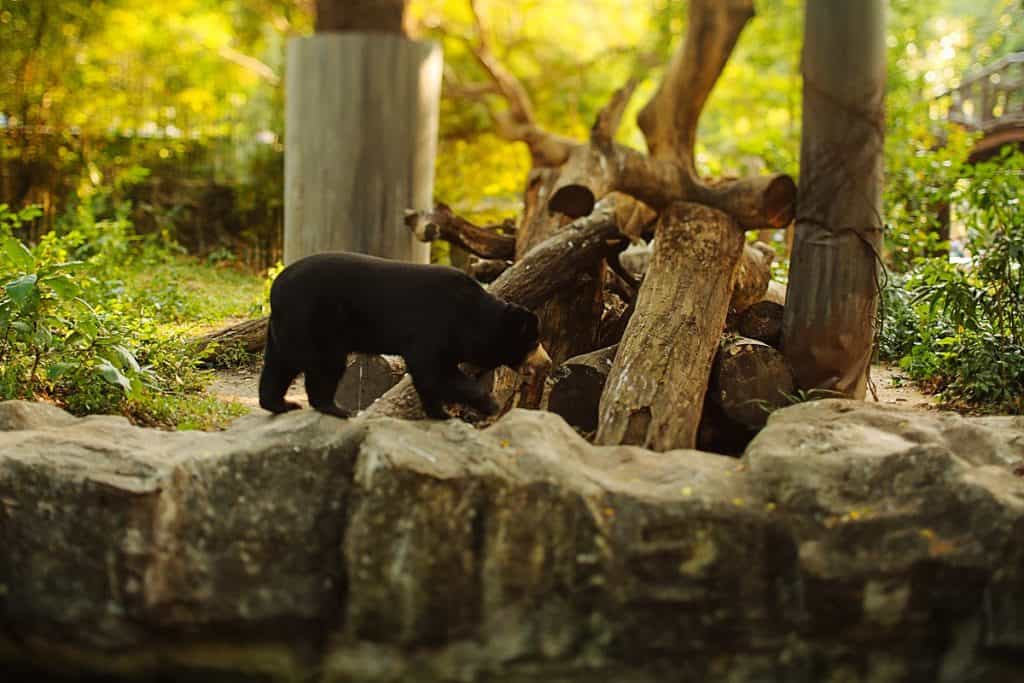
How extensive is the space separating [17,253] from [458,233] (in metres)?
2.58

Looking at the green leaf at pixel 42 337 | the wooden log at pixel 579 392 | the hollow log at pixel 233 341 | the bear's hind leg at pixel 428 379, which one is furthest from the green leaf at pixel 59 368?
the wooden log at pixel 579 392

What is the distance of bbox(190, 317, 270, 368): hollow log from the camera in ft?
23.6

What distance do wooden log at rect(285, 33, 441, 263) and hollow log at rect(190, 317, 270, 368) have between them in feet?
3.92

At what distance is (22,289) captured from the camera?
Result: 5.17 meters

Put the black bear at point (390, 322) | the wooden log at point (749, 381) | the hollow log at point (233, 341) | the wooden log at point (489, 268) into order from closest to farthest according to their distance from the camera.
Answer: the black bear at point (390, 322), the wooden log at point (749, 381), the wooden log at point (489, 268), the hollow log at point (233, 341)

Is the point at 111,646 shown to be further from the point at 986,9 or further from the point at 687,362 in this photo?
the point at 986,9

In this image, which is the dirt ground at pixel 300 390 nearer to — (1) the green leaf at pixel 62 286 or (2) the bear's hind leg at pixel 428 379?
(1) the green leaf at pixel 62 286

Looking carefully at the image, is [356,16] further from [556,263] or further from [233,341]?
[556,263]

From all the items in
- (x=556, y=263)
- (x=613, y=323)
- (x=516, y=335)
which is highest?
(x=556, y=263)

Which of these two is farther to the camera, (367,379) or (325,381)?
(367,379)

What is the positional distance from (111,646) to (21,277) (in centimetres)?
271

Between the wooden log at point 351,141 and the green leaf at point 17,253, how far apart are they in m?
3.07

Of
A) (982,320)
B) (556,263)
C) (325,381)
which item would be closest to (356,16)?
(556,263)

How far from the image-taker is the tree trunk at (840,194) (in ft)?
18.0
